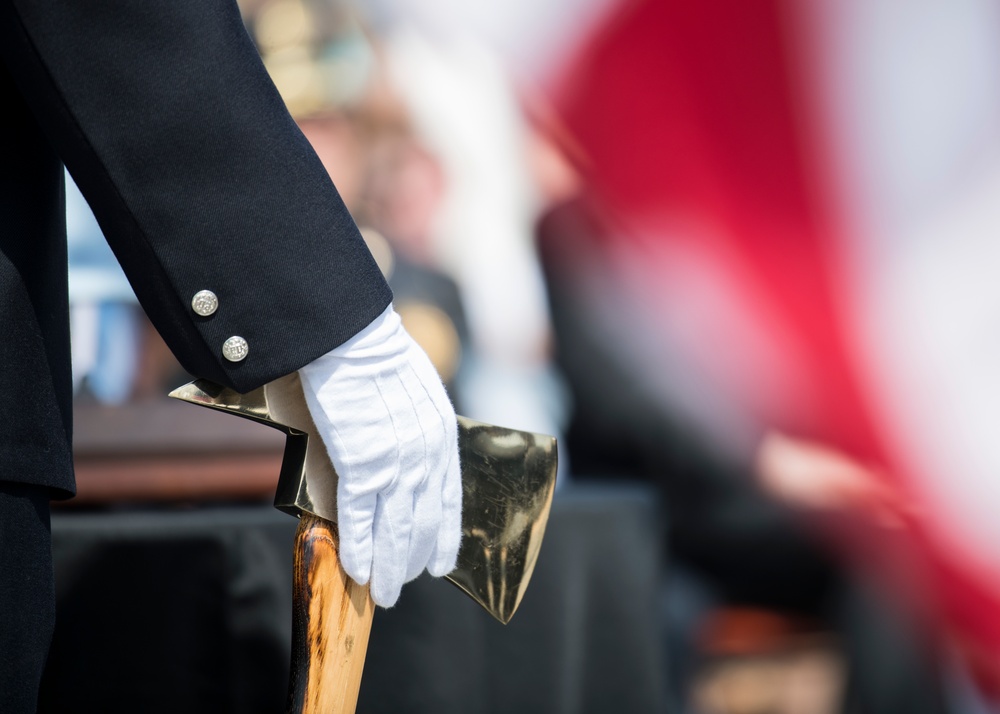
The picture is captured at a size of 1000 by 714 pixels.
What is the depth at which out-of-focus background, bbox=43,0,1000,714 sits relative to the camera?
135cm

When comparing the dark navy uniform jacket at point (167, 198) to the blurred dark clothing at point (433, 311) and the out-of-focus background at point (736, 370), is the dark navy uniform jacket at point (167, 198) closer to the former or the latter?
the out-of-focus background at point (736, 370)

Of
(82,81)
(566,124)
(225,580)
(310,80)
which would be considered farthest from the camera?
(310,80)

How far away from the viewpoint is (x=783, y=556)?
1.70 meters

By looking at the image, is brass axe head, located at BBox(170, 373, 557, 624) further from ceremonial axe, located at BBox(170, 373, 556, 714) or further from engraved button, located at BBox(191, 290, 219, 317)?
engraved button, located at BBox(191, 290, 219, 317)

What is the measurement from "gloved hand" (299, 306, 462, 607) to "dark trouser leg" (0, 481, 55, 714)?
0.21 metres

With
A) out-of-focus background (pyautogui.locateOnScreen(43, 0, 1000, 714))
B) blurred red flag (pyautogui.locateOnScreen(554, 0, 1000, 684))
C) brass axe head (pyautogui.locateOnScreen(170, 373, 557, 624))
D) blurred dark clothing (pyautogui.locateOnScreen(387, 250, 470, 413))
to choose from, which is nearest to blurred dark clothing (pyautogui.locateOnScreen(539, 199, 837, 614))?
out-of-focus background (pyautogui.locateOnScreen(43, 0, 1000, 714))

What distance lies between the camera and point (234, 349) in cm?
62

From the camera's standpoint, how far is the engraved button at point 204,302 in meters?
0.61

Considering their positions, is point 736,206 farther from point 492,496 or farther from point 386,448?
point 386,448

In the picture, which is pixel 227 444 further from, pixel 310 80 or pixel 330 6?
pixel 330 6

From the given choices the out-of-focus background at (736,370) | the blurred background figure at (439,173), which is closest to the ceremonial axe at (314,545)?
the out-of-focus background at (736,370)

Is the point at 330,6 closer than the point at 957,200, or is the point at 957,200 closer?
the point at 957,200

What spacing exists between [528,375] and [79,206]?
140cm

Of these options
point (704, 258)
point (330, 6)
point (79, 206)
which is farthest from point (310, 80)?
point (704, 258)
